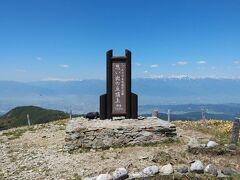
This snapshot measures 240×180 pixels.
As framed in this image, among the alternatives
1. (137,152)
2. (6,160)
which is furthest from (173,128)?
(6,160)

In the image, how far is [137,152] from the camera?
60.7 ft

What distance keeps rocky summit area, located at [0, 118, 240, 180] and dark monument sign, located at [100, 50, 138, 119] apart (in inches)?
50.1

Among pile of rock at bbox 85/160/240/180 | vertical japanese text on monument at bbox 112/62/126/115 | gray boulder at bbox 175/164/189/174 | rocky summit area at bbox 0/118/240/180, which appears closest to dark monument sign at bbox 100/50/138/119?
vertical japanese text on monument at bbox 112/62/126/115

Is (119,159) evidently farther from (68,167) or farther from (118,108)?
(118,108)

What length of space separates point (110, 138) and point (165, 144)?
276 centimetres

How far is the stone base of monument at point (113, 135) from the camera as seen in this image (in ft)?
65.7

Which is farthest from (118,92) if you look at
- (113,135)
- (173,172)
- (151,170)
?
(173,172)

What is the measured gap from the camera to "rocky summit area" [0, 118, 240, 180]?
14.9 m

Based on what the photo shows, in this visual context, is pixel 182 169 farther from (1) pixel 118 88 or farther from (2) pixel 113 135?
(1) pixel 118 88

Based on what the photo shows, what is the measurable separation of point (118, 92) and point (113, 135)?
3637 mm

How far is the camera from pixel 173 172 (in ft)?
48.3

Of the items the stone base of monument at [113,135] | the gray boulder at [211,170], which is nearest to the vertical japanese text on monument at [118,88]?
the stone base of monument at [113,135]

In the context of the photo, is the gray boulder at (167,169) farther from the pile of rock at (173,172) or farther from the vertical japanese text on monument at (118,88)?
the vertical japanese text on monument at (118,88)

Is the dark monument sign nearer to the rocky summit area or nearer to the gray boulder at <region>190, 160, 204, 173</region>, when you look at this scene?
the rocky summit area
